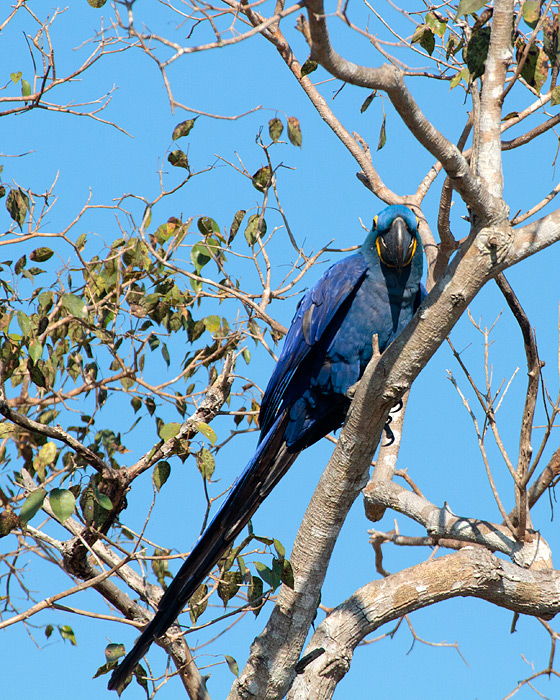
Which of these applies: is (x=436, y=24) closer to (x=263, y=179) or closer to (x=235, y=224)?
(x=263, y=179)

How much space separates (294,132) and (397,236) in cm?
80

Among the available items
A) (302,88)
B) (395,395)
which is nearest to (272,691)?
(395,395)

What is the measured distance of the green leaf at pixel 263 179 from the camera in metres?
3.77

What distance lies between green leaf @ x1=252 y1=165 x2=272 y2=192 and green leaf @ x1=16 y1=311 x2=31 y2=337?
4.92 ft

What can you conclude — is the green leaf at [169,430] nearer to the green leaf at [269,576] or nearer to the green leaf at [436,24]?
the green leaf at [269,576]

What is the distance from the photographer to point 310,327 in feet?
11.5

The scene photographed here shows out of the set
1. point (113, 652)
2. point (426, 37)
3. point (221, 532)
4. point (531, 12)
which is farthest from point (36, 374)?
point (426, 37)

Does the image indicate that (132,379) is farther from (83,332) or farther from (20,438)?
(20,438)

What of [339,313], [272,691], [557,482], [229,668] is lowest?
[272,691]

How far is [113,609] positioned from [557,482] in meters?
2.19

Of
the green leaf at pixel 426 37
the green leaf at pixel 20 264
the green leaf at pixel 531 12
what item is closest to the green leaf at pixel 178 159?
the green leaf at pixel 20 264

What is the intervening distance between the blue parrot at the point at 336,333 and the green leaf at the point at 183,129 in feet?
3.42

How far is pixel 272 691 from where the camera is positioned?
270 cm

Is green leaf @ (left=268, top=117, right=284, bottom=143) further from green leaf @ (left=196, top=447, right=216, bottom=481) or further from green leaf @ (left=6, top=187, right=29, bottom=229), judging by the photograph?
green leaf @ (left=196, top=447, right=216, bottom=481)
